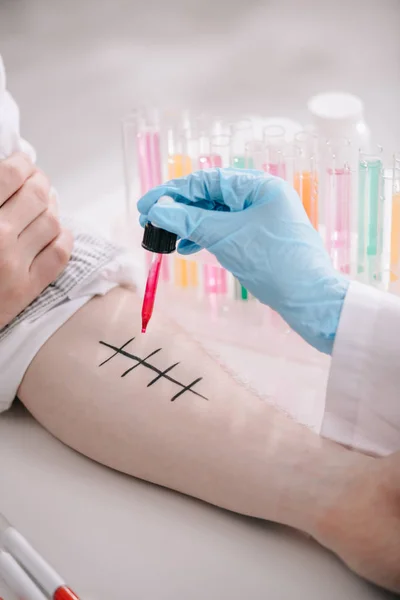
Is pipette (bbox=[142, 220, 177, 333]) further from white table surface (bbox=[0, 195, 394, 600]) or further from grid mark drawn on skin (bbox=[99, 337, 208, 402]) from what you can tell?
white table surface (bbox=[0, 195, 394, 600])

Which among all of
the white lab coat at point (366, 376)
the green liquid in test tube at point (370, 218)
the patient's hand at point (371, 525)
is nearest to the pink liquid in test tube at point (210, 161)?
the green liquid in test tube at point (370, 218)

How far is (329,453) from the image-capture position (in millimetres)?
991

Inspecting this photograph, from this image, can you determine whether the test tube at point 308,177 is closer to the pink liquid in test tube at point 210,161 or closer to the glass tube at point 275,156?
the glass tube at point 275,156

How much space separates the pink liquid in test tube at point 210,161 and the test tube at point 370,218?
13.4 inches

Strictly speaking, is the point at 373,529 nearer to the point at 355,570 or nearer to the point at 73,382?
the point at 355,570

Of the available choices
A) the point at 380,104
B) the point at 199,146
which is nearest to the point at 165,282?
the point at 199,146

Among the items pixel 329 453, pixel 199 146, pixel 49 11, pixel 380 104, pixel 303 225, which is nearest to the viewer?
pixel 329 453

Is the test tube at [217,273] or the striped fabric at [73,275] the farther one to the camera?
the test tube at [217,273]

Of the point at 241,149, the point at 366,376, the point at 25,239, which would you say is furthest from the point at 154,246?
the point at 241,149

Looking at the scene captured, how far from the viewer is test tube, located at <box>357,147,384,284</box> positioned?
1568 mm

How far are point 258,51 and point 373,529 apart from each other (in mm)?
1776

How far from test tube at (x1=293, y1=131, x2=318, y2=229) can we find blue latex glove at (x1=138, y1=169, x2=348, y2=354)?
50cm

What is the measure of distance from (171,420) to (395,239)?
0.75m

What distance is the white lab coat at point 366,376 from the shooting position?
1.00m
